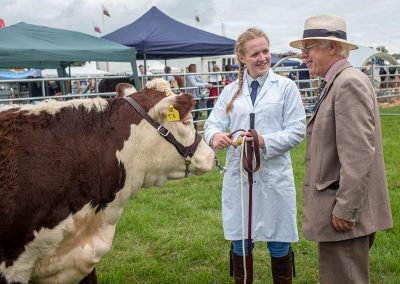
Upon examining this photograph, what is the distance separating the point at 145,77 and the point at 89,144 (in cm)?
783

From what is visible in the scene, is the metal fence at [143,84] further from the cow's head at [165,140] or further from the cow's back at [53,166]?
the cow's back at [53,166]

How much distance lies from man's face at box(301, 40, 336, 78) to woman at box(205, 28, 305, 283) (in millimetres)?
617

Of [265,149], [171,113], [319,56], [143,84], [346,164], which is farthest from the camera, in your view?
[143,84]

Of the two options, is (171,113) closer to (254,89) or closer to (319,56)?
(254,89)

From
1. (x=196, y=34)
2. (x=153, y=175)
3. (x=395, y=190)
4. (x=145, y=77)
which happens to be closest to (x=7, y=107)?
(x=153, y=175)

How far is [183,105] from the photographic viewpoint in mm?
2967

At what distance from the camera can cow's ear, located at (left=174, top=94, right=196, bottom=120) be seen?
296 cm

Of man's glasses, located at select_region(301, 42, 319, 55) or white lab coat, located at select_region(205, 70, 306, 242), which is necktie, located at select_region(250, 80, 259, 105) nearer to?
white lab coat, located at select_region(205, 70, 306, 242)

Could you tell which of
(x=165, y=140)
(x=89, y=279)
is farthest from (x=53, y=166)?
(x=89, y=279)

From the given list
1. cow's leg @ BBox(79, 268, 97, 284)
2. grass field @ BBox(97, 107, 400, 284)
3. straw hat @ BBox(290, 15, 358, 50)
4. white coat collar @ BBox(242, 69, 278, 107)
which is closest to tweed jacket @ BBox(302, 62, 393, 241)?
straw hat @ BBox(290, 15, 358, 50)

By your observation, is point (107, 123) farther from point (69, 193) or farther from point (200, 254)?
point (200, 254)

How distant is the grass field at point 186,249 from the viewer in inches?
163

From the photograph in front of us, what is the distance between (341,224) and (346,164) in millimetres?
317

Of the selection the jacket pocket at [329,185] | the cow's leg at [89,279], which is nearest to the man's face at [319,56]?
the jacket pocket at [329,185]
